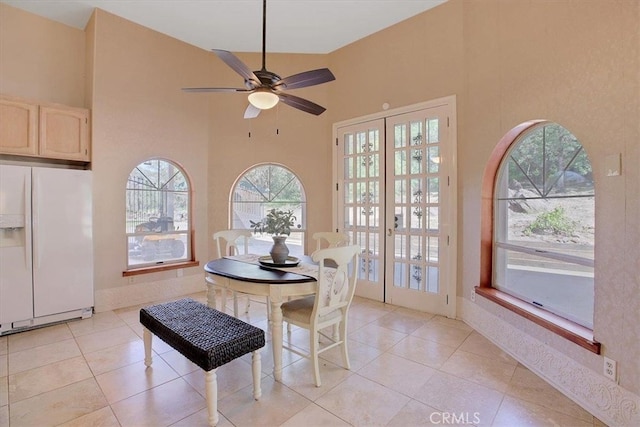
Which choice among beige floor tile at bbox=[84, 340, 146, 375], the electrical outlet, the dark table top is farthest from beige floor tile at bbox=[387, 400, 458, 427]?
beige floor tile at bbox=[84, 340, 146, 375]

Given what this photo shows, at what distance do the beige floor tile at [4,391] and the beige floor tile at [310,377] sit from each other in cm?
180

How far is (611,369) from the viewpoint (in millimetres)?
1783

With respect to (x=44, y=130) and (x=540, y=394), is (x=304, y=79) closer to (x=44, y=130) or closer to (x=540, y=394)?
(x=540, y=394)

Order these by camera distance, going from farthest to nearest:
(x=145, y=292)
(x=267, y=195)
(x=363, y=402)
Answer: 1. (x=267, y=195)
2. (x=145, y=292)
3. (x=363, y=402)

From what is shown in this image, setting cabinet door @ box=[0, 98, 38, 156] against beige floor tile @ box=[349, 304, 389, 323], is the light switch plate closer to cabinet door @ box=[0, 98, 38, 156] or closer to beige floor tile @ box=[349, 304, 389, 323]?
beige floor tile @ box=[349, 304, 389, 323]

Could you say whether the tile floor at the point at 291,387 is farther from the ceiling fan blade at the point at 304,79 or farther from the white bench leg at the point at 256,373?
the ceiling fan blade at the point at 304,79

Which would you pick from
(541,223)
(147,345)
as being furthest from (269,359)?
(541,223)

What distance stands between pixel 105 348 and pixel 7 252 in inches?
56.0

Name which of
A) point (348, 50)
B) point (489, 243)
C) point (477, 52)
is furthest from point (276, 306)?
point (348, 50)

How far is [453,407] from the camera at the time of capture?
1.90 metres

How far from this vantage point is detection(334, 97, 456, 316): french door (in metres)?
3.41

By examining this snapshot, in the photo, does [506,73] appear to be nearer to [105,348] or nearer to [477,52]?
[477,52]

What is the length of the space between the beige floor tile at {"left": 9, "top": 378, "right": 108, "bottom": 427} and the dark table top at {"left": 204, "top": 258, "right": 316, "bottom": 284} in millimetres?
1080

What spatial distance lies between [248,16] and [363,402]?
4.17 metres
